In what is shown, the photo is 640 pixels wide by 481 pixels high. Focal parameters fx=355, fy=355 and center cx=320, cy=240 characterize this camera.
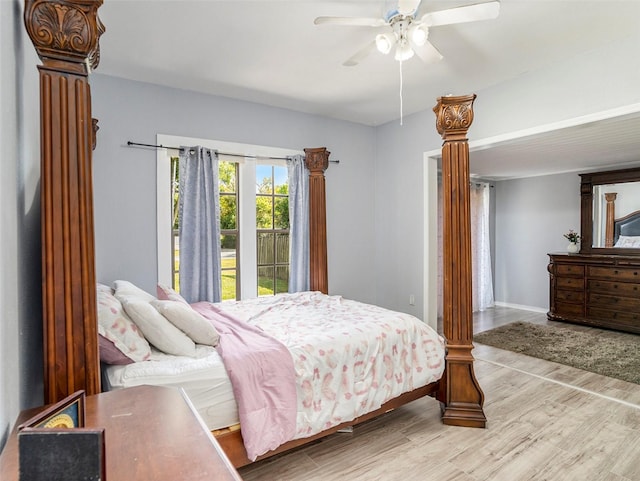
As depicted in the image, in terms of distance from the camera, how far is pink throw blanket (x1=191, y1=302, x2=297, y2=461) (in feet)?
5.90

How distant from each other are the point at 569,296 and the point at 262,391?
18.0 ft

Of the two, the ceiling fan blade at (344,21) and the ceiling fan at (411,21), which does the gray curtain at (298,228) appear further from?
the ceiling fan blade at (344,21)

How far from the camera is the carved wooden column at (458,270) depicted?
2.47 metres

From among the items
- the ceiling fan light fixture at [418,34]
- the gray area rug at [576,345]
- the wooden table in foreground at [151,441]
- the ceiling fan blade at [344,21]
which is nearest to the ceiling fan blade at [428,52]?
the ceiling fan light fixture at [418,34]

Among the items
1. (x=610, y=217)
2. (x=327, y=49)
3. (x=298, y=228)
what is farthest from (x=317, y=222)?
(x=610, y=217)

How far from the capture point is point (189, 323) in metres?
2.04

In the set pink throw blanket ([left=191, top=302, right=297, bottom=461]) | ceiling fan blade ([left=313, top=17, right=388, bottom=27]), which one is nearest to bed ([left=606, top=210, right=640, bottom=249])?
ceiling fan blade ([left=313, top=17, right=388, bottom=27])

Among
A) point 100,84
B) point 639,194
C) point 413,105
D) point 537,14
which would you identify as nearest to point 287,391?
point 537,14

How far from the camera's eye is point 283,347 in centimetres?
204

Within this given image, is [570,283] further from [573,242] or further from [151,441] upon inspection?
[151,441]

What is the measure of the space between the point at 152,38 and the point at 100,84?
0.87 m

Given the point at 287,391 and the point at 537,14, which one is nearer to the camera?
the point at 287,391

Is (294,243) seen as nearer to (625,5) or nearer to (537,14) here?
(537,14)

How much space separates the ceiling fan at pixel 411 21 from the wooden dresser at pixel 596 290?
4.59 m
